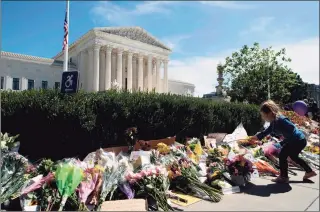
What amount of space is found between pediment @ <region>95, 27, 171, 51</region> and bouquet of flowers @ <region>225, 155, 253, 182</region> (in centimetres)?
5156

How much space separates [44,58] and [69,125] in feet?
166

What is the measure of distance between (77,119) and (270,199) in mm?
4900

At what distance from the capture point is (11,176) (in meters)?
4.05

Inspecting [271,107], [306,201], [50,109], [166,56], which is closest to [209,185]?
[306,201]

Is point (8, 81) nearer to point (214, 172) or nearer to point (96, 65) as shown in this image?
point (96, 65)

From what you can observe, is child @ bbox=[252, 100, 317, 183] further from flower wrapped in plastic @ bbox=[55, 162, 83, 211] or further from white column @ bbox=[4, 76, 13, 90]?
white column @ bbox=[4, 76, 13, 90]

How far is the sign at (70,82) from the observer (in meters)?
6.83

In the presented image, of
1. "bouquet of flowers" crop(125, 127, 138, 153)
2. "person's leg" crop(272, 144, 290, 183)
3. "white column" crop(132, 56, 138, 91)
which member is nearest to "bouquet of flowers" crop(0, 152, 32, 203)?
"bouquet of flowers" crop(125, 127, 138, 153)

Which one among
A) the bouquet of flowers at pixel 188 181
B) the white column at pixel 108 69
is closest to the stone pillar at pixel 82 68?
the white column at pixel 108 69

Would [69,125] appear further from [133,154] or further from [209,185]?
[209,185]

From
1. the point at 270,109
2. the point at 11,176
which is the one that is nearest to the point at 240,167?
the point at 270,109

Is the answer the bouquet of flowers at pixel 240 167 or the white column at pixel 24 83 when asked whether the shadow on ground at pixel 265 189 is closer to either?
the bouquet of flowers at pixel 240 167

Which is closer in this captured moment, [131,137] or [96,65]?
[131,137]

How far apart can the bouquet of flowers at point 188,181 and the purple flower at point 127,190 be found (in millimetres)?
924
